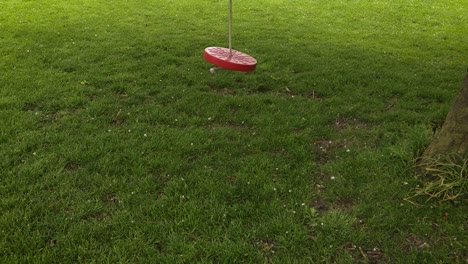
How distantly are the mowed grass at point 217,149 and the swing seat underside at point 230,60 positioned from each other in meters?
0.76

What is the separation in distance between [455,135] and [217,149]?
2443 mm

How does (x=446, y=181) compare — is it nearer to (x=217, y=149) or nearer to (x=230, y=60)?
(x=217, y=149)

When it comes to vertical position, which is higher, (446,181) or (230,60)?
(230,60)

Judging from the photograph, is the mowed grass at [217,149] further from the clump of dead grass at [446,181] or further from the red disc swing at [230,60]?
the red disc swing at [230,60]

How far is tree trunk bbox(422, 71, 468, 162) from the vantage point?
400cm

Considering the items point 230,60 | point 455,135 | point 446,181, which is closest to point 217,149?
point 230,60

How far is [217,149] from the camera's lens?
4688 millimetres

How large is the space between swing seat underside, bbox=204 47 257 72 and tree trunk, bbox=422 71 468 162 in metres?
2.14

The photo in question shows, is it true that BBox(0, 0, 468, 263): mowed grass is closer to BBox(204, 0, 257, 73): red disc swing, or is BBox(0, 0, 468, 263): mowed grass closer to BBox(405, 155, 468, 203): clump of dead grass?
BBox(405, 155, 468, 203): clump of dead grass

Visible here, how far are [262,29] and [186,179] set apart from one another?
7020 millimetres

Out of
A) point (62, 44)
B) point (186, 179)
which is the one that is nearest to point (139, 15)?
point (62, 44)

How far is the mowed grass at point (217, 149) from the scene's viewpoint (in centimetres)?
334

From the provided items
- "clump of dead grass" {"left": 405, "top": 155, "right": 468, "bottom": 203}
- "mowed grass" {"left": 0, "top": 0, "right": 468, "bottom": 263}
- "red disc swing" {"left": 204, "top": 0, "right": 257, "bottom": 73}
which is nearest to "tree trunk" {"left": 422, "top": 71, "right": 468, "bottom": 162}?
"clump of dead grass" {"left": 405, "top": 155, "right": 468, "bottom": 203}

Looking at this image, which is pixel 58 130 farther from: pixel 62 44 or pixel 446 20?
pixel 446 20
